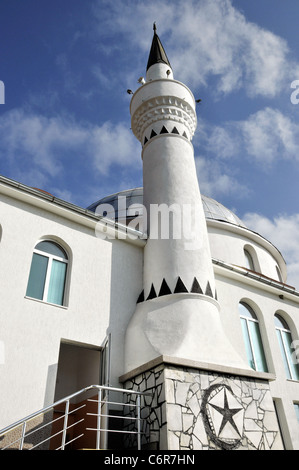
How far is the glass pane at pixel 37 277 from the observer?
7.95m

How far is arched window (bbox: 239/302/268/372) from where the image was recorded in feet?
34.8

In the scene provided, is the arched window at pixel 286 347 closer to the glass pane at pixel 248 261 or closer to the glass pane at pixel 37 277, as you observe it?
the glass pane at pixel 248 261

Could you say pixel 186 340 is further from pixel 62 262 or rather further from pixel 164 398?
pixel 62 262

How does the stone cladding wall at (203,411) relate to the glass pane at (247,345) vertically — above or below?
below

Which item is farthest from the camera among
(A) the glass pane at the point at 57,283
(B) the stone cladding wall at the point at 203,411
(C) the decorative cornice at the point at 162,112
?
(C) the decorative cornice at the point at 162,112

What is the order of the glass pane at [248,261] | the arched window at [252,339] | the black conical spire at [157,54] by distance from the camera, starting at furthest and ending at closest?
the glass pane at [248,261] → the black conical spire at [157,54] → the arched window at [252,339]

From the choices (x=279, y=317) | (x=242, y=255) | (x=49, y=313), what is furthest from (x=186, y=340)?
(x=242, y=255)

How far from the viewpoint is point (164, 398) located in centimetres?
650

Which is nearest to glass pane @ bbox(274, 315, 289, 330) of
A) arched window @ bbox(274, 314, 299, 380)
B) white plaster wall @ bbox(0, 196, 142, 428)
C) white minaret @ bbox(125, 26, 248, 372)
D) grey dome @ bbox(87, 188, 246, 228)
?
arched window @ bbox(274, 314, 299, 380)

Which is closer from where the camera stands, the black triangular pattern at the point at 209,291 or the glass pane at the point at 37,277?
the glass pane at the point at 37,277

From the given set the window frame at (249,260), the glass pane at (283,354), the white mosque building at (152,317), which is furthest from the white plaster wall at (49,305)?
the window frame at (249,260)

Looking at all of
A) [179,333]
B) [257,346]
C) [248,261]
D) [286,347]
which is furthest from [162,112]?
[286,347]

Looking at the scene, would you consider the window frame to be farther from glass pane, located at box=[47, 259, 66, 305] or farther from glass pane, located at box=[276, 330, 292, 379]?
glass pane, located at box=[47, 259, 66, 305]

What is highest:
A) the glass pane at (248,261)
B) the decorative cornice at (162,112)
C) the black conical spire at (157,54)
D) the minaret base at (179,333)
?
the black conical spire at (157,54)
